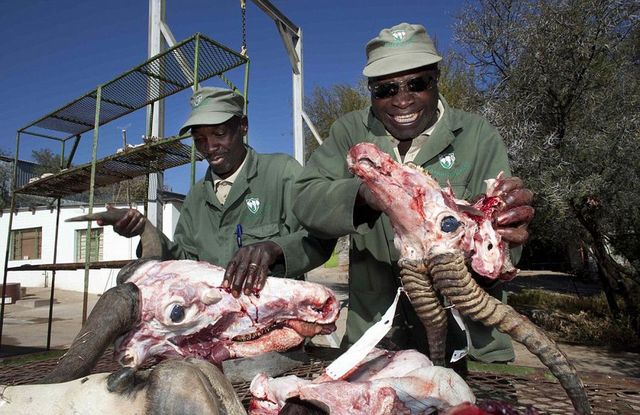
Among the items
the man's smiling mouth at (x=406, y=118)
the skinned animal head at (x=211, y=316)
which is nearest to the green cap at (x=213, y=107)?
the skinned animal head at (x=211, y=316)

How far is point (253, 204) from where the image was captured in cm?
333

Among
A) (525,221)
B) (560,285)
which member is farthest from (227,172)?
(560,285)

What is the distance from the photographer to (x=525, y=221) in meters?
1.80

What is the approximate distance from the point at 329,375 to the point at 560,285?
20.4 meters

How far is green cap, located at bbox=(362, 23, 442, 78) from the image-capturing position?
88.2 inches

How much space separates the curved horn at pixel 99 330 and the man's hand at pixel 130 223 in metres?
0.61

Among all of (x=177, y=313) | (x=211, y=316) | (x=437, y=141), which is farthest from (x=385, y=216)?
(x=177, y=313)

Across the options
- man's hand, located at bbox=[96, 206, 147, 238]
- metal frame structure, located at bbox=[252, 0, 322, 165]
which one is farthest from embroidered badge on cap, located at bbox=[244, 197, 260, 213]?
metal frame structure, located at bbox=[252, 0, 322, 165]

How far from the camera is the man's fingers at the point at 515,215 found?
1.78 m

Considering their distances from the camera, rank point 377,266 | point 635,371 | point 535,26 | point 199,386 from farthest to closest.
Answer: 1. point 535,26
2. point 635,371
3. point 377,266
4. point 199,386

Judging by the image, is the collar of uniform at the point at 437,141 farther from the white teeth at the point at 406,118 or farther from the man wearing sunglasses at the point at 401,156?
the white teeth at the point at 406,118

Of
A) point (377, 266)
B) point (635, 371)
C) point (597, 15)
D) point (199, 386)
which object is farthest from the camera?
point (597, 15)

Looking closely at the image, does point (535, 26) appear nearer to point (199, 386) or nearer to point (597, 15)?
point (597, 15)

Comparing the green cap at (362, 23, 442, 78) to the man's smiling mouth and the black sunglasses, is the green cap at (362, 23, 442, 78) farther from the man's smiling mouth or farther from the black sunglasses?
the man's smiling mouth
